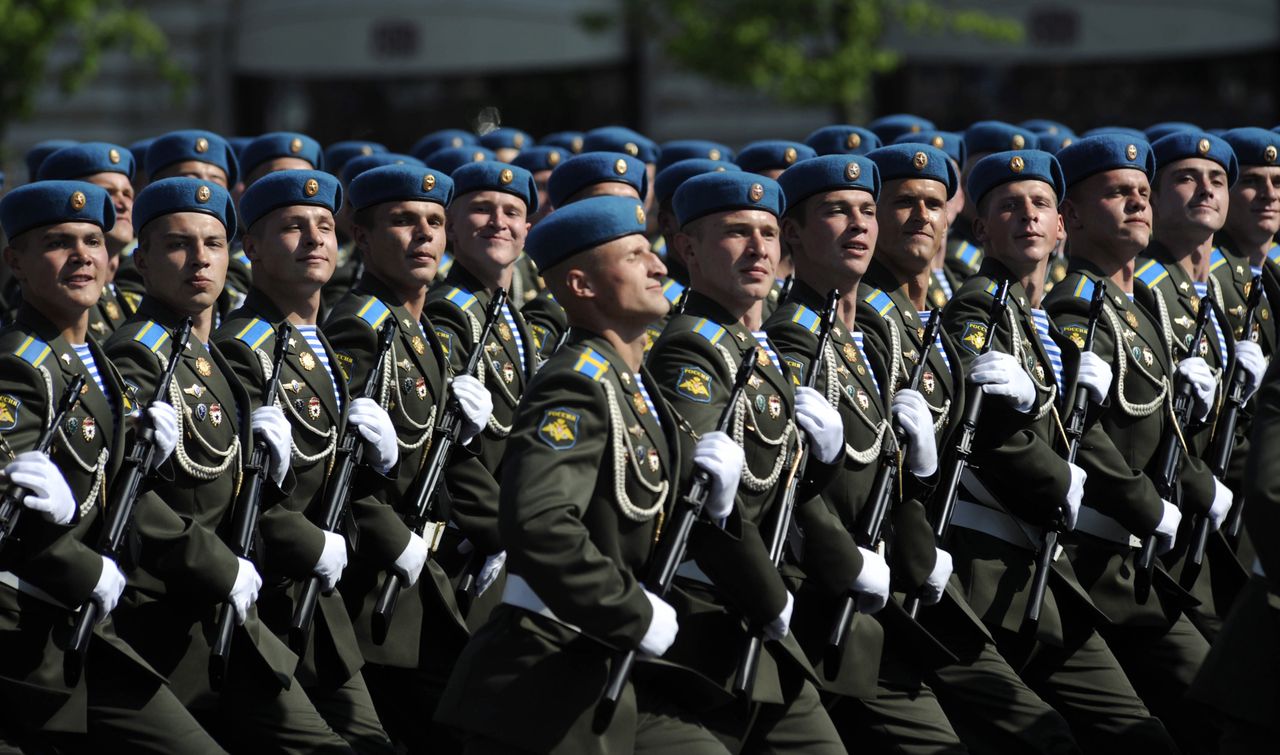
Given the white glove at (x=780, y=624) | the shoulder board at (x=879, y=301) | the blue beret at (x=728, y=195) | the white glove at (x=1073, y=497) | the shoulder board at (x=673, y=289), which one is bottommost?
the white glove at (x=1073, y=497)

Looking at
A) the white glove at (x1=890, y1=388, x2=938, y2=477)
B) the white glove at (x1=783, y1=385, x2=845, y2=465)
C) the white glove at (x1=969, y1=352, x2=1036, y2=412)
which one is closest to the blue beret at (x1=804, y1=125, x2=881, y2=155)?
the white glove at (x1=969, y1=352, x2=1036, y2=412)

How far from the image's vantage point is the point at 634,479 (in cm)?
485

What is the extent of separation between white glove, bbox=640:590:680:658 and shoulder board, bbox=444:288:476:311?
2.68m

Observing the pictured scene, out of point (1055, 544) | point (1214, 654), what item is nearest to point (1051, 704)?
point (1055, 544)

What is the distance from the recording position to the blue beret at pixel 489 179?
7.61 m

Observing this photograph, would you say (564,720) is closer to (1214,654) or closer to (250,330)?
(1214,654)

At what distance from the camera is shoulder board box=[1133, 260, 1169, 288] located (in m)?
7.23

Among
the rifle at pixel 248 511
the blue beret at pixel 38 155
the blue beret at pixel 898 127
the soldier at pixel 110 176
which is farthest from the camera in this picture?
the blue beret at pixel 898 127

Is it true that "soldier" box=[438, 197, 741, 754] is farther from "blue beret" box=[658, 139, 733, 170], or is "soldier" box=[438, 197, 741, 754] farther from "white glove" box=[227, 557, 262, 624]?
"blue beret" box=[658, 139, 733, 170]

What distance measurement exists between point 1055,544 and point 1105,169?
1.41 m

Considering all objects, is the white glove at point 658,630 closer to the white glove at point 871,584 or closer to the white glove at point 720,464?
the white glove at point 720,464

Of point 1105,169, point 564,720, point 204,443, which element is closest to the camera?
point 564,720

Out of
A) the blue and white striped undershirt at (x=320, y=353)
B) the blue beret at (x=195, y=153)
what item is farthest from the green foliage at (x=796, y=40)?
the blue and white striped undershirt at (x=320, y=353)

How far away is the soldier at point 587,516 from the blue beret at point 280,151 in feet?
13.8
